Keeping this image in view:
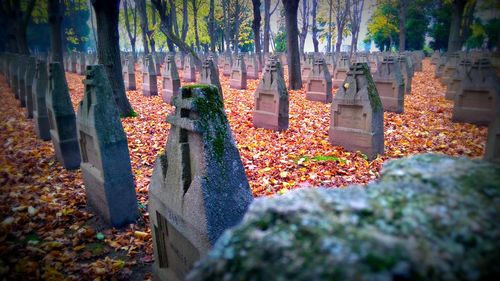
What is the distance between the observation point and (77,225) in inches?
184

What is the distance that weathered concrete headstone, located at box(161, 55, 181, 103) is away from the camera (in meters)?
12.8

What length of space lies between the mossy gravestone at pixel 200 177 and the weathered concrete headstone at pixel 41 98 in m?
7.03

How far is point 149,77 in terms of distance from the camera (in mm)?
14328

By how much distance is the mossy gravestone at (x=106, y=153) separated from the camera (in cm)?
437

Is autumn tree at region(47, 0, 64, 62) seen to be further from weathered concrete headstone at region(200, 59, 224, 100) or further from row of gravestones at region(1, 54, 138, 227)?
row of gravestones at region(1, 54, 138, 227)

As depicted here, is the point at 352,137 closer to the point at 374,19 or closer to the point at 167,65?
the point at 167,65

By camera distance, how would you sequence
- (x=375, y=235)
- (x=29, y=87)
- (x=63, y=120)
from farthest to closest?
(x=29, y=87)
(x=63, y=120)
(x=375, y=235)

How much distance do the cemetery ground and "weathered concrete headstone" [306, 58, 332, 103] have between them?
38.5 inches

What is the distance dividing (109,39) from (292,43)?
8.68 meters

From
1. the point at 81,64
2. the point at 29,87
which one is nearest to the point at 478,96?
the point at 29,87

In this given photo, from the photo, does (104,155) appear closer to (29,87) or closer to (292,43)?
(29,87)

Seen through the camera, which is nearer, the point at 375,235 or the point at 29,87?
the point at 375,235

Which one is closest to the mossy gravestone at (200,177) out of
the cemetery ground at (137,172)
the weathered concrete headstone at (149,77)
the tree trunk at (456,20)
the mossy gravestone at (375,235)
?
the cemetery ground at (137,172)

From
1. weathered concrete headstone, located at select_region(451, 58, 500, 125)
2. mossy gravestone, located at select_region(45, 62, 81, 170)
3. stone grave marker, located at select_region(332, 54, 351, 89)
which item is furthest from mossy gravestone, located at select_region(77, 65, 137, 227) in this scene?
stone grave marker, located at select_region(332, 54, 351, 89)
